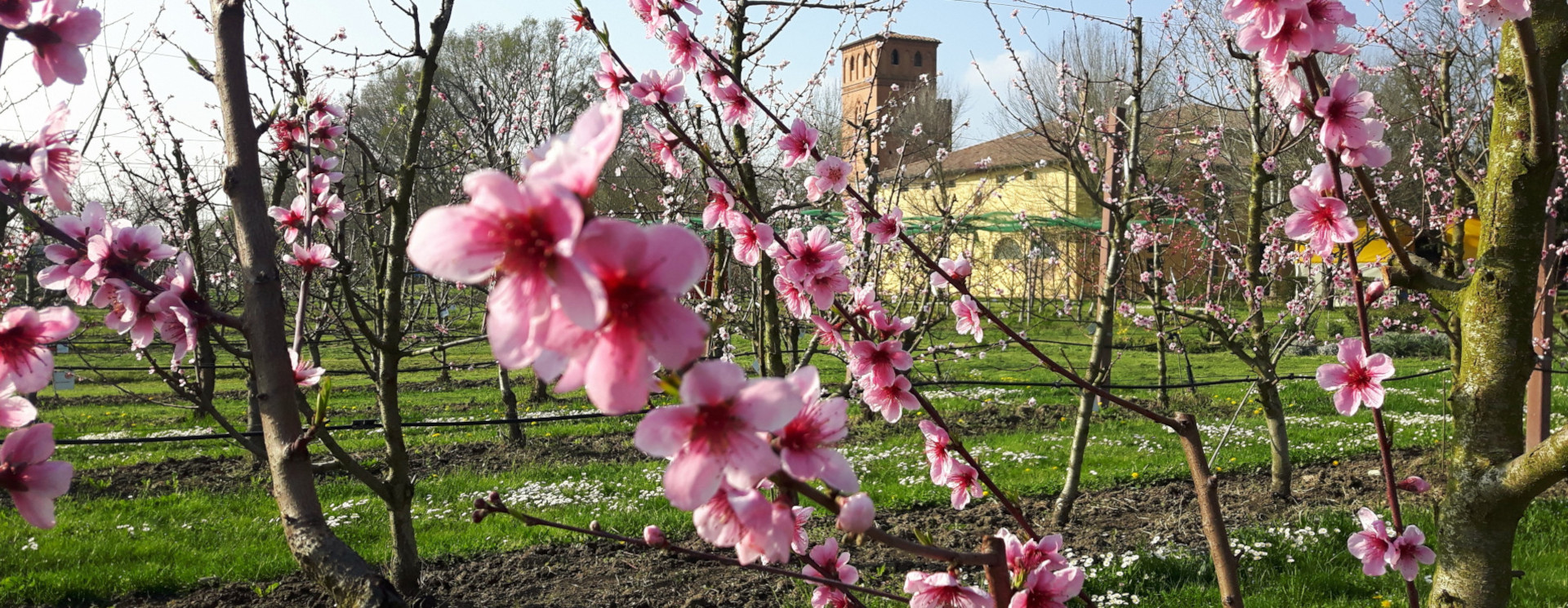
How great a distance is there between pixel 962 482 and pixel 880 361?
35 centimetres

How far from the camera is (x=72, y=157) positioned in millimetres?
1316

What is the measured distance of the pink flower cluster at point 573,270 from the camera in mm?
531

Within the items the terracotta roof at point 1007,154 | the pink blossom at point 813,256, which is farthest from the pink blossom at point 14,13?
the terracotta roof at point 1007,154

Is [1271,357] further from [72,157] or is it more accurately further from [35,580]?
[35,580]

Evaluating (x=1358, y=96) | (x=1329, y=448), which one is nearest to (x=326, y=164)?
(x=1358, y=96)

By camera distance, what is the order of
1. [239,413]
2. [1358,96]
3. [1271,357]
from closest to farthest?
1. [1358,96]
2. [1271,357]
3. [239,413]

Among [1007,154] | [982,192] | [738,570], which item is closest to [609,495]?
[738,570]

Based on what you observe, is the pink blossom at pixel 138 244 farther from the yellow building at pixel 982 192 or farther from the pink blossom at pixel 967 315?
the yellow building at pixel 982 192

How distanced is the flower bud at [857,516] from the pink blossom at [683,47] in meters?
1.69

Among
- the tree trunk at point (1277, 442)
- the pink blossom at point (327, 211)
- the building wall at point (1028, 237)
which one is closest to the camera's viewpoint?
the pink blossom at point (327, 211)

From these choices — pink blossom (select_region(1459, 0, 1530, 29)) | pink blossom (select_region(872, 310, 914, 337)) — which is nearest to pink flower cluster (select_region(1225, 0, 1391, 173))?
pink blossom (select_region(1459, 0, 1530, 29))

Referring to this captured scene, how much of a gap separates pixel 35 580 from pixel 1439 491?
8137 mm

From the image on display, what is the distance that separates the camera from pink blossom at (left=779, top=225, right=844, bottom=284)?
6.02 ft

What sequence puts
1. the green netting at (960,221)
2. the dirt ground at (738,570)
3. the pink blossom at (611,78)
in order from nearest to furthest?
1. the pink blossom at (611,78)
2. the dirt ground at (738,570)
3. the green netting at (960,221)
